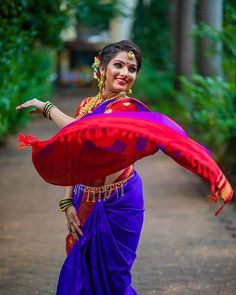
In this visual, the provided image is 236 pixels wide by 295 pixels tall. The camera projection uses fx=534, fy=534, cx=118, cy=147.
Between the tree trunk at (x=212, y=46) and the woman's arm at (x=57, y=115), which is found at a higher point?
the woman's arm at (x=57, y=115)

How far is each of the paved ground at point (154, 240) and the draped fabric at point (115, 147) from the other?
166 centimetres

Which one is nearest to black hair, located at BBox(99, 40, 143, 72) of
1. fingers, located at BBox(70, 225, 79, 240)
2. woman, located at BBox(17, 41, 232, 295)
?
woman, located at BBox(17, 41, 232, 295)

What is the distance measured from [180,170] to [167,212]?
3.22 meters

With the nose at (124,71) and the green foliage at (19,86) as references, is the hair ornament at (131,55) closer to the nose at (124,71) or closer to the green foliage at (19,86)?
the nose at (124,71)

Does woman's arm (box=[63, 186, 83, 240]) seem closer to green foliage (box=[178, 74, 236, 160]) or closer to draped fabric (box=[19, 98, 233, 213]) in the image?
draped fabric (box=[19, 98, 233, 213])

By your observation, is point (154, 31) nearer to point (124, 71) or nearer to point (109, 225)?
point (124, 71)

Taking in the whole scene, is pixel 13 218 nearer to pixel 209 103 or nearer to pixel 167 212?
pixel 167 212

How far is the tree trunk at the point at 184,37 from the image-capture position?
1329 centimetres

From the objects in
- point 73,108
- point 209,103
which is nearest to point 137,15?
point 73,108

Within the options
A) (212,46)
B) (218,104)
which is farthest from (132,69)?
(212,46)

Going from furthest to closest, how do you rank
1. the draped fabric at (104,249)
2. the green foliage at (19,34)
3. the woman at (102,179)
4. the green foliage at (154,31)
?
the green foliage at (154,31)
the green foliage at (19,34)
the draped fabric at (104,249)
the woman at (102,179)

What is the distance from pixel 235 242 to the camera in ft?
17.9

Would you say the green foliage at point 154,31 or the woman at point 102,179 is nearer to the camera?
the woman at point 102,179

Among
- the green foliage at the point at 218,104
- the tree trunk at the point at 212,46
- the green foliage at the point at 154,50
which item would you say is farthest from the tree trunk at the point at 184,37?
the green foliage at the point at 218,104
